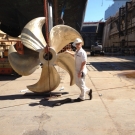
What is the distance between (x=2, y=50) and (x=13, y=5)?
401 centimetres

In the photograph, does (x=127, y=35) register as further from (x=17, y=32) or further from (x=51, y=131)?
(x=51, y=131)

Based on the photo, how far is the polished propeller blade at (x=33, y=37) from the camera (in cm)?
614

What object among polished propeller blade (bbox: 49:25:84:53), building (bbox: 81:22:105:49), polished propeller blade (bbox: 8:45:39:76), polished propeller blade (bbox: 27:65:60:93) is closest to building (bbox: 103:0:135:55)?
building (bbox: 81:22:105:49)

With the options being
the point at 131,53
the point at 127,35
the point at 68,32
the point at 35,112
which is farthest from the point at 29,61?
the point at 127,35

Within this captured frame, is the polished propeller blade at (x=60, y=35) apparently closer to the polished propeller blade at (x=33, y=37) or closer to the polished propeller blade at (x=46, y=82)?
the polished propeller blade at (x=33, y=37)

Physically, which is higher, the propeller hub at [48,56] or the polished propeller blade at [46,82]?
the propeller hub at [48,56]

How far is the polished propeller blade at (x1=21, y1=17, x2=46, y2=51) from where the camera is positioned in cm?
614

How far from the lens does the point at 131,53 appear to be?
34906 mm

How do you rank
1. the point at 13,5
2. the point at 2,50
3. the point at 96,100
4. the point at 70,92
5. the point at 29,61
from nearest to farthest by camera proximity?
the point at 96,100, the point at 29,61, the point at 70,92, the point at 2,50, the point at 13,5

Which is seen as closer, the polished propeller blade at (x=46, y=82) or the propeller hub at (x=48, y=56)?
the propeller hub at (x=48, y=56)

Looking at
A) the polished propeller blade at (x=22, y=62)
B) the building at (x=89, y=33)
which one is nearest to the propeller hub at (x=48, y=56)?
the polished propeller blade at (x=22, y=62)

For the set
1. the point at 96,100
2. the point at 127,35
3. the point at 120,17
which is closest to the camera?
the point at 96,100

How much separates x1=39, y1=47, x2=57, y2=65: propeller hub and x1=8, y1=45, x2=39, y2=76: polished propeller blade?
451 mm

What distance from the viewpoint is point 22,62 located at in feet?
20.6
